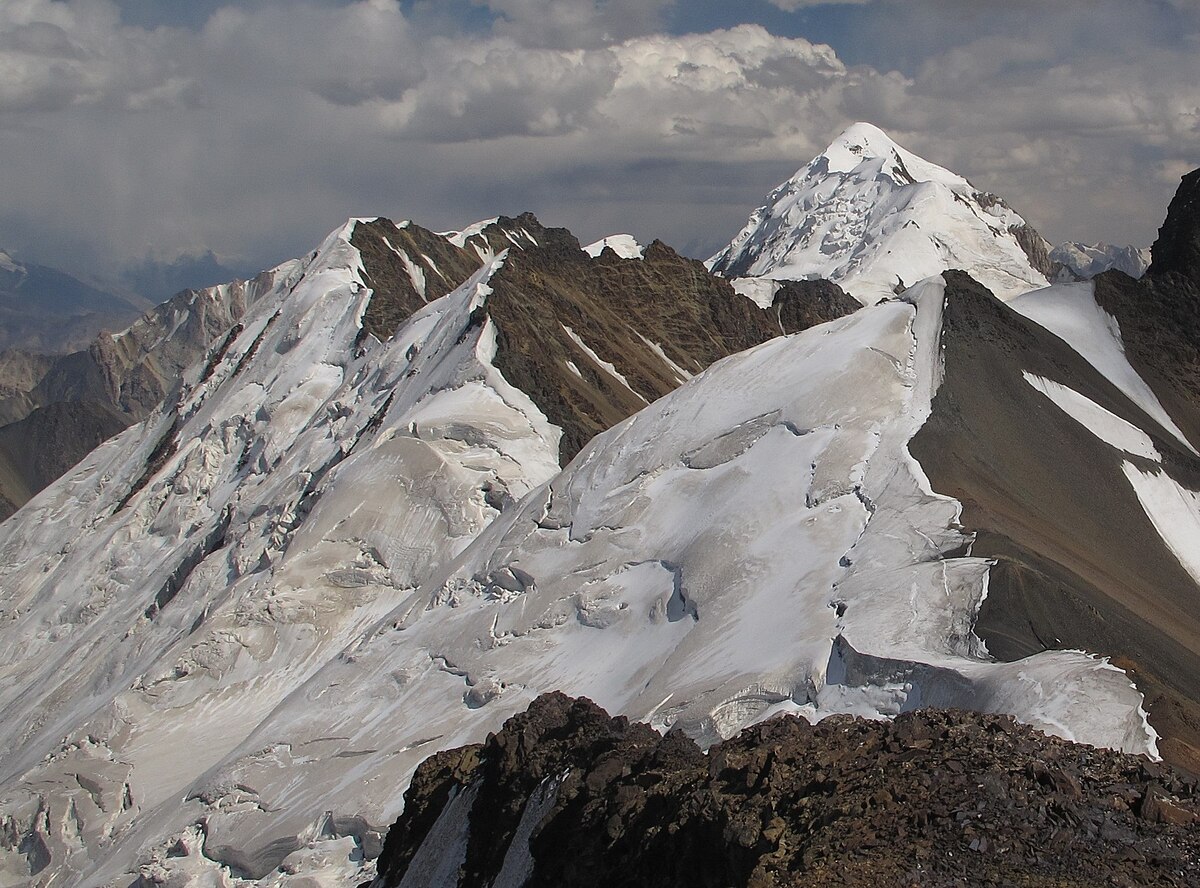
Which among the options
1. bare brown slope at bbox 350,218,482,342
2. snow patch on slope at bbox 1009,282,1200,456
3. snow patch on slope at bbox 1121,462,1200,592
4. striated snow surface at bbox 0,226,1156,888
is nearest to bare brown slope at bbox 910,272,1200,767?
snow patch on slope at bbox 1121,462,1200,592

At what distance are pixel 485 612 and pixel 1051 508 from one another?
15.2 meters

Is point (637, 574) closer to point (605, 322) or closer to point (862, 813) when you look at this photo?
point (862, 813)

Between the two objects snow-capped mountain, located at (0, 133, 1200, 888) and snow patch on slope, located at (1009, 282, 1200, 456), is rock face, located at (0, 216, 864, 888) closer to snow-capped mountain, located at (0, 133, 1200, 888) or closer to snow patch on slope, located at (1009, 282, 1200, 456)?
snow-capped mountain, located at (0, 133, 1200, 888)

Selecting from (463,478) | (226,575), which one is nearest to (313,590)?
(463,478)

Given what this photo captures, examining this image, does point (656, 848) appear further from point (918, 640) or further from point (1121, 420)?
point (1121, 420)

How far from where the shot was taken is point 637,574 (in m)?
33.6

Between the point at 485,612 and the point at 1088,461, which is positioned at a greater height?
the point at 1088,461

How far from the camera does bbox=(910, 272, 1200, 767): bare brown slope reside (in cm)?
2244

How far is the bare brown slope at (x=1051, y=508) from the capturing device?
22438 millimetres

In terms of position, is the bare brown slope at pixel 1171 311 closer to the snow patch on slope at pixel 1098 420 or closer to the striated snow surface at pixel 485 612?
the snow patch on slope at pixel 1098 420


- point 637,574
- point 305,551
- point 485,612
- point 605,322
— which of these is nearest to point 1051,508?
point 637,574

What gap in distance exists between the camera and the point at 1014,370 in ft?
124

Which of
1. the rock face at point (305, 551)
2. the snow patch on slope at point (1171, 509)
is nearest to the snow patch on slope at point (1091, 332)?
the snow patch on slope at point (1171, 509)

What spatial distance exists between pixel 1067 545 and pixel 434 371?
1412 inches
